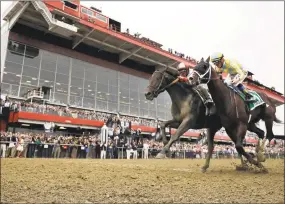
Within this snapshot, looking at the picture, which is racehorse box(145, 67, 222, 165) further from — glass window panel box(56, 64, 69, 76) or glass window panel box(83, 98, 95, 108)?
glass window panel box(56, 64, 69, 76)

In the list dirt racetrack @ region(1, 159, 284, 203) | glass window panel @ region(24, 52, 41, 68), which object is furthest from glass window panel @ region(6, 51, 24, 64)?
dirt racetrack @ region(1, 159, 284, 203)

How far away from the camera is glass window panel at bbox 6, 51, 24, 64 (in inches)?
1251

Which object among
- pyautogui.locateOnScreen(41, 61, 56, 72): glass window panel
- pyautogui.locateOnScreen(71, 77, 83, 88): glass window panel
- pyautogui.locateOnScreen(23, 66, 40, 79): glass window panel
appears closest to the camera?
pyautogui.locateOnScreen(23, 66, 40, 79): glass window panel

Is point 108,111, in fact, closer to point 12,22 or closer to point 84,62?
point 84,62

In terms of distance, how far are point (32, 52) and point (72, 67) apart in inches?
228

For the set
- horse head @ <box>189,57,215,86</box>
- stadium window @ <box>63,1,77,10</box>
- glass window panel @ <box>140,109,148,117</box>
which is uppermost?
stadium window @ <box>63,1,77,10</box>

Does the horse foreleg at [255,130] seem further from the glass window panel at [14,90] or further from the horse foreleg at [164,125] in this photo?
the glass window panel at [14,90]

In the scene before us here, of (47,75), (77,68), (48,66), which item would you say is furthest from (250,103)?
(77,68)

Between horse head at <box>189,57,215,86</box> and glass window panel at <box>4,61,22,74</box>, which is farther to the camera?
glass window panel at <box>4,61,22,74</box>

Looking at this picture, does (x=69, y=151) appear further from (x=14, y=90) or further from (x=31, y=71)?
(x=31, y=71)

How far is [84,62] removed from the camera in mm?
38875

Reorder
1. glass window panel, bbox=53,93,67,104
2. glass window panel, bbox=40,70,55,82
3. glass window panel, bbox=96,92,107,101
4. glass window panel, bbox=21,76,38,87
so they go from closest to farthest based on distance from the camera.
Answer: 1. glass window panel, bbox=21,76,38,87
2. glass window panel, bbox=53,93,67,104
3. glass window panel, bbox=40,70,55,82
4. glass window panel, bbox=96,92,107,101

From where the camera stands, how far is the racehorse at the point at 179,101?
24.3 feet

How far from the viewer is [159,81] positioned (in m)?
7.50
